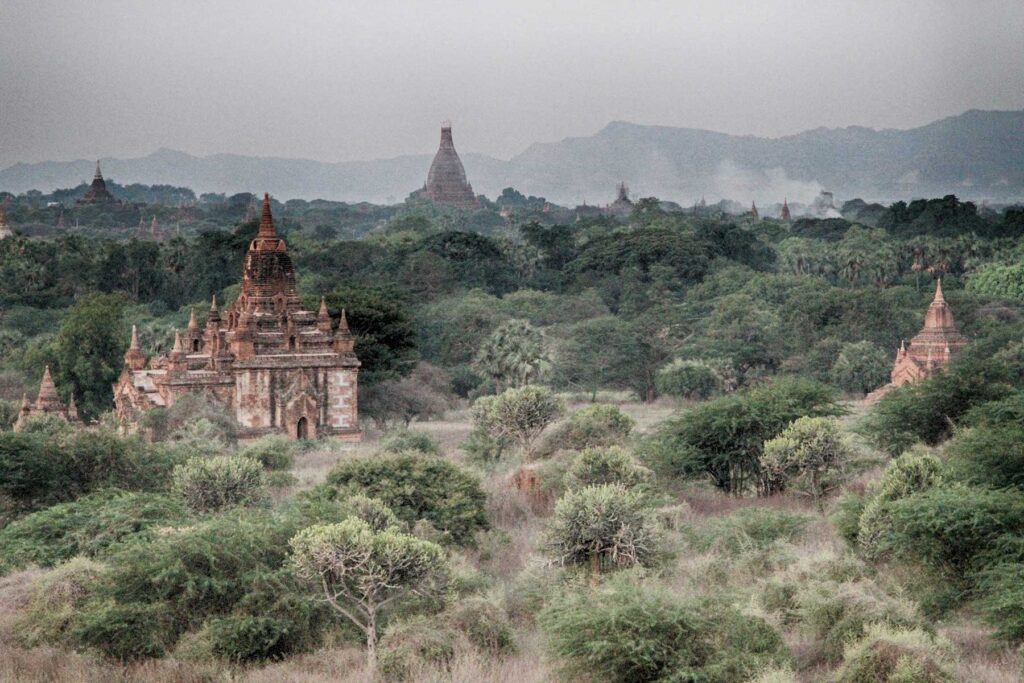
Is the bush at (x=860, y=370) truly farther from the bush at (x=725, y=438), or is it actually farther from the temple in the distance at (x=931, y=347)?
the bush at (x=725, y=438)

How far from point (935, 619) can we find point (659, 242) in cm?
6520

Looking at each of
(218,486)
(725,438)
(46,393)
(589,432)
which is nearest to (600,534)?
(218,486)

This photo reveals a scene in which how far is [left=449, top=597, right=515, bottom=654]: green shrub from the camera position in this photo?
2017 cm

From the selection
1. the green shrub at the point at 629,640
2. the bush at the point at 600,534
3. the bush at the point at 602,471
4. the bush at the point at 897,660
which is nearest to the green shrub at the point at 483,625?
the green shrub at the point at 629,640

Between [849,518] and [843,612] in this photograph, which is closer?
[843,612]

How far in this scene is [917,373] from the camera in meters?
50.9

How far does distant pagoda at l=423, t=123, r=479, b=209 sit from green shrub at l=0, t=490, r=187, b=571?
6285 inches

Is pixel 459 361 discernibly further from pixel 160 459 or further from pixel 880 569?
pixel 880 569

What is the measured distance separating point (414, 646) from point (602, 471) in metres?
9.28

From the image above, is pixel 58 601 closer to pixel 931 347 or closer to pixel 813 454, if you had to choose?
pixel 813 454

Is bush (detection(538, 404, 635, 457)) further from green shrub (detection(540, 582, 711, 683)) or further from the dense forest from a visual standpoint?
green shrub (detection(540, 582, 711, 683))

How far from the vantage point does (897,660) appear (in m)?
18.2

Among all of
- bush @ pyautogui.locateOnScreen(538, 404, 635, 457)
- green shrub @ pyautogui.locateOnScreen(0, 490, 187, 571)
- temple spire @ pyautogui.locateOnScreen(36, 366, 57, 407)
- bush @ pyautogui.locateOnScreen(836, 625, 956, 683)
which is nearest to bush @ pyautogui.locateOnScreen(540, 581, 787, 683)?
bush @ pyautogui.locateOnScreen(836, 625, 956, 683)

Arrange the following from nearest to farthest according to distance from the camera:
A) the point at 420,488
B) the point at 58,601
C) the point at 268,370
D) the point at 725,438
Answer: the point at 58,601 → the point at 420,488 → the point at 725,438 → the point at 268,370
